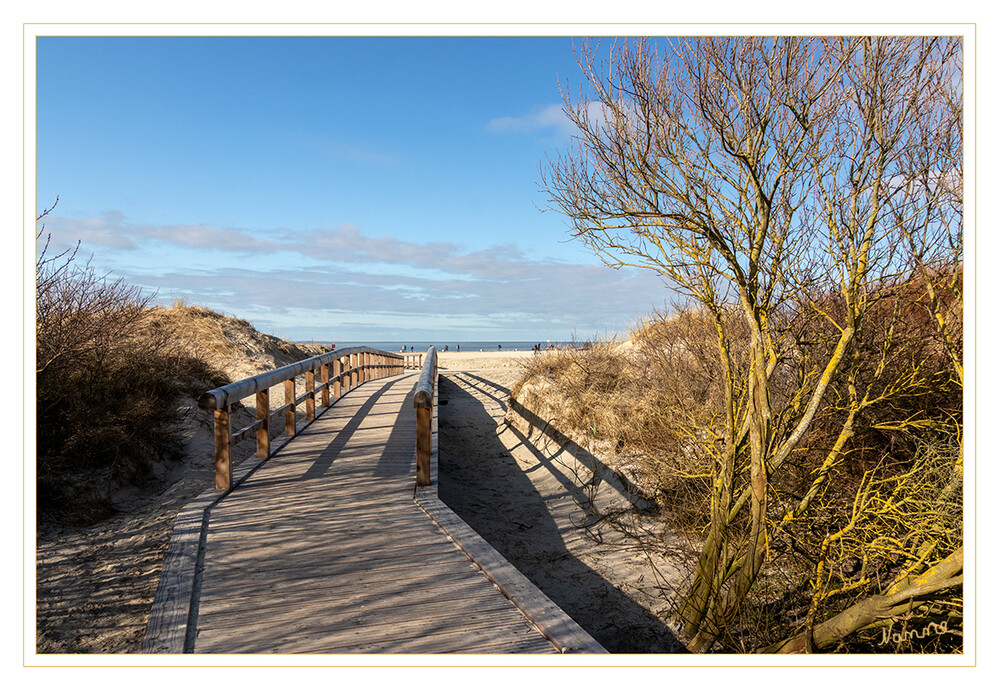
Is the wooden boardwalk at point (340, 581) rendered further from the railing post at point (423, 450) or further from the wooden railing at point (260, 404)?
the wooden railing at point (260, 404)

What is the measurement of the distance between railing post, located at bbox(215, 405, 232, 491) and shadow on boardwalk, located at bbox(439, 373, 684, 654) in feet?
11.0

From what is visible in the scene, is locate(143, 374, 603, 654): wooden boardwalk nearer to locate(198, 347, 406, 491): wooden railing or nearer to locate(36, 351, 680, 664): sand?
locate(198, 347, 406, 491): wooden railing

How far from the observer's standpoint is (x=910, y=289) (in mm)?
4504

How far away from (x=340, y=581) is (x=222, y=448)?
246 cm

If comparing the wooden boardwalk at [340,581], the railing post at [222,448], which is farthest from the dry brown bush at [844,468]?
the railing post at [222,448]

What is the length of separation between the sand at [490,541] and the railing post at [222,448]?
2.20 ft

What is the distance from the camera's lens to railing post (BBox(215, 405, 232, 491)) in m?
5.25

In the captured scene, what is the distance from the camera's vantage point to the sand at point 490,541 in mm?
3834

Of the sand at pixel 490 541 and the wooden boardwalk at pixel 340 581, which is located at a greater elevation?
the wooden boardwalk at pixel 340 581

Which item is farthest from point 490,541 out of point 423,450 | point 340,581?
point 340,581
